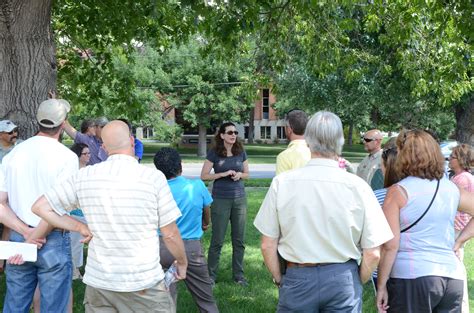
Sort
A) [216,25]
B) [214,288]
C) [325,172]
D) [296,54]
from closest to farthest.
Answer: [325,172]
[214,288]
[216,25]
[296,54]

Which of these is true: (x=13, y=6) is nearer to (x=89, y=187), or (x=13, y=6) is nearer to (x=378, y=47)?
(x=89, y=187)

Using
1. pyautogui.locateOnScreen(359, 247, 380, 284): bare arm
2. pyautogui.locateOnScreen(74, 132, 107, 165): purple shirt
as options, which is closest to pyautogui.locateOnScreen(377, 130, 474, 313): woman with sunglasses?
pyautogui.locateOnScreen(359, 247, 380, 284): bare arm

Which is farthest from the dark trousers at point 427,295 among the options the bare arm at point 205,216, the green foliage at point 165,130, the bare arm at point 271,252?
the green foliage at point 165,130

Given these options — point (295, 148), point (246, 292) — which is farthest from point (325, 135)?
point (246, 292)

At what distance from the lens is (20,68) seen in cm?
571

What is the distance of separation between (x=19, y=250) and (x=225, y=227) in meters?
2.96

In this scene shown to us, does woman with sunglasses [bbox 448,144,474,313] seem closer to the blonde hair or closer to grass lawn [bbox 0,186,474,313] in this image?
grass lawn [bbox 0,186,474,313]

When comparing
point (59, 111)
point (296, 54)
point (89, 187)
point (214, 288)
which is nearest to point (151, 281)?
point (89, 187)

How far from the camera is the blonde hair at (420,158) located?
347cm

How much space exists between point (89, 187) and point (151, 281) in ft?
2.19

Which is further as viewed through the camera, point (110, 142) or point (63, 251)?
point (63, 251)

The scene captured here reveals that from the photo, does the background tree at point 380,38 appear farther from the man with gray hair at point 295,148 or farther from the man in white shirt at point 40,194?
the man in white shirt at point 40,194

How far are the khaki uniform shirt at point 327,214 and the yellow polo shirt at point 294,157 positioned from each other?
1779 mm

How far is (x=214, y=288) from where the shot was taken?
249 inches
